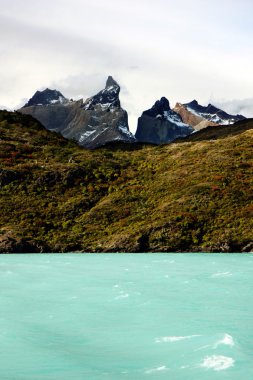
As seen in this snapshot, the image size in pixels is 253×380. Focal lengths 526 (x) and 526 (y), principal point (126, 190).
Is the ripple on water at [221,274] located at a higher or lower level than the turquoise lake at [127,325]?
higher

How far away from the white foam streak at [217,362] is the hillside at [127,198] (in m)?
49.6

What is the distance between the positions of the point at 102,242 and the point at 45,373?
54968mm

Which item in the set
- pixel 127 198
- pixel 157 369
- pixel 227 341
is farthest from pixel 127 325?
pixel 127 198

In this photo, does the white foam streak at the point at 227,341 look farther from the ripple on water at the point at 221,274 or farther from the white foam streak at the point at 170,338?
the ripple on water at the point at 221,274

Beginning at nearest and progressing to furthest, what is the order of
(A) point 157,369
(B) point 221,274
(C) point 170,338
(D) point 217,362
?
(A) point 157,369 < (D) point 217,362 < (C) point 170,338 < (B) point 221,274

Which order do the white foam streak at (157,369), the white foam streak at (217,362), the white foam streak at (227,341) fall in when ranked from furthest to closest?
the white foam streak at (227,341), the white foam streak at (217,362), the white foam streak at (157,369)

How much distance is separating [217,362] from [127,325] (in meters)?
6.74

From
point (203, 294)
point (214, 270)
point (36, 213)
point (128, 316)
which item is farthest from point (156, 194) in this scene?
point (128, 316)

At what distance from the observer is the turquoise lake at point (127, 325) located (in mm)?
18062

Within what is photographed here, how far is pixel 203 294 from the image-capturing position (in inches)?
1297

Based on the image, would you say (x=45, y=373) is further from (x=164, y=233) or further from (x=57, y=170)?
(x=57, y=170)

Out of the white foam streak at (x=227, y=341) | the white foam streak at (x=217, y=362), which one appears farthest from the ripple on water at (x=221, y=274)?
the white foam streak at (x=217, y=362)

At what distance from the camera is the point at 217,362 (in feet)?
60.6

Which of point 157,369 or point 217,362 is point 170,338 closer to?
point 217,362
